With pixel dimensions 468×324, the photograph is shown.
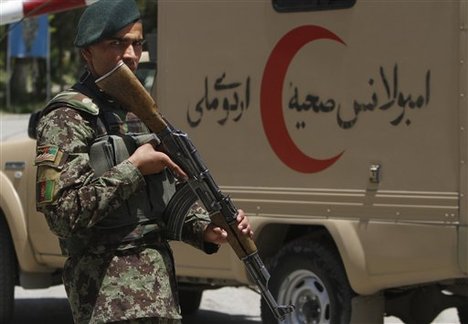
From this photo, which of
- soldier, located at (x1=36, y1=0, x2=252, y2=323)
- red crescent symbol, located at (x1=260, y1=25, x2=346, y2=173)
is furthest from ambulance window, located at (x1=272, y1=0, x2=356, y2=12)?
soldier, located at (x1=36, y1=0, x2=252, y2=323)

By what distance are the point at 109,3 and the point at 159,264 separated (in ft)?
2.78

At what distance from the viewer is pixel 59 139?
134 inches

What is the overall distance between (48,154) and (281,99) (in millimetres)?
3127

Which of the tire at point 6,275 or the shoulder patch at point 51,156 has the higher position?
the shoulder patch at point 51,156

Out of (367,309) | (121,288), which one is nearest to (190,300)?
(367,309)

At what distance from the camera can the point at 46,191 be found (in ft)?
11.1

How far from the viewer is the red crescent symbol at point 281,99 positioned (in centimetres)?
625

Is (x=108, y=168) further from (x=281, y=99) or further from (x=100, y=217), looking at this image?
(x=281, y=99)

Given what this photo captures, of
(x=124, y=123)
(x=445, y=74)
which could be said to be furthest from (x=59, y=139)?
(x=445, y=74)

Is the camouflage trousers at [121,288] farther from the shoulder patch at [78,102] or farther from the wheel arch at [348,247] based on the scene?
the wheel arch at [348,247]

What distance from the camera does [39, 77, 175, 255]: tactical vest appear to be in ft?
11.4

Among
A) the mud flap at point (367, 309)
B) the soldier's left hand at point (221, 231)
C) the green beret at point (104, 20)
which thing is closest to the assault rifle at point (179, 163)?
the soldier's left hand at point (221, 231)

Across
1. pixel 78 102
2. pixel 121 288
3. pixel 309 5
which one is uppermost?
pixel 309 5

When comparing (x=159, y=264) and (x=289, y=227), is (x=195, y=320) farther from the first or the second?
(x=159, y=264)
